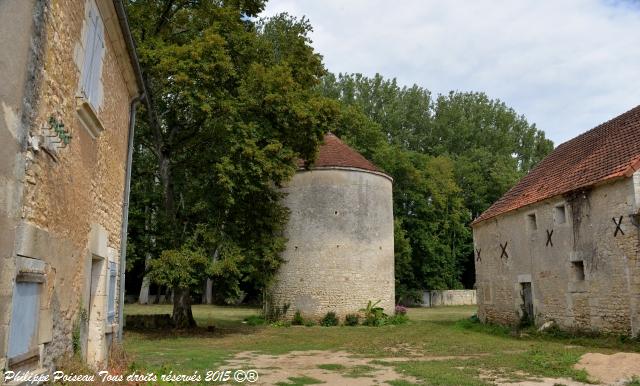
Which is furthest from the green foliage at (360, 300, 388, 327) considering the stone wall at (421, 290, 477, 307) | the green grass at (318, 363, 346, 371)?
the stone wall at (421, 290, 477, 307)

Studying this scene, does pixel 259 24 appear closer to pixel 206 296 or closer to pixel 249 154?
pixel 249 154

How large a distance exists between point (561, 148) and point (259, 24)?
61.4 ft

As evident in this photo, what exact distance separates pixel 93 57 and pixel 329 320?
16.3 meters

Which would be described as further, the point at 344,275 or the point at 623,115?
the point at 344,275

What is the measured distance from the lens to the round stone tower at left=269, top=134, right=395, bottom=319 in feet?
69.6

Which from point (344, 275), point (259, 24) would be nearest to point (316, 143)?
point (344, 275)

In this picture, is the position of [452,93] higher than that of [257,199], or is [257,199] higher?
[452,93]

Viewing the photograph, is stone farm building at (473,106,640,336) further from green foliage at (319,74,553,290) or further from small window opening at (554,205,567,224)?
green foliage at (319,74,553,290)

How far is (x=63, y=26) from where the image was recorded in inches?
200

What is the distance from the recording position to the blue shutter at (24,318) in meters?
4.17

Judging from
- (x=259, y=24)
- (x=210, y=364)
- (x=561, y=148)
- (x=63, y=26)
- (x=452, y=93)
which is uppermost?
(x=452, y=93)

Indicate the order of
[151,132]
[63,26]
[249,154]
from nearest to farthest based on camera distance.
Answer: [63,26] → [249,154] → [151,132]

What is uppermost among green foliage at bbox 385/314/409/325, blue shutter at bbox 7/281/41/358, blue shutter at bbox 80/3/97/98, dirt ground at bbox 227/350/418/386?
blue shutter at bbox 80/3/97/98

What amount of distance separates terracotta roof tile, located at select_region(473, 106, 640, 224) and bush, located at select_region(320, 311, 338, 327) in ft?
23.3
